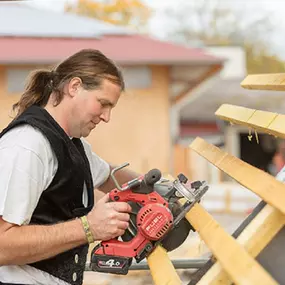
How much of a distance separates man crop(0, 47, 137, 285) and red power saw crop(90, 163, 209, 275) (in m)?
0.07

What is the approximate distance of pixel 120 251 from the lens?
2.51 metres

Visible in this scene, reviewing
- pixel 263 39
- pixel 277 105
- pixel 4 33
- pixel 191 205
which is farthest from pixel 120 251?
pixel 263 39

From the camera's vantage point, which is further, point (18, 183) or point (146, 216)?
point (146, 216)

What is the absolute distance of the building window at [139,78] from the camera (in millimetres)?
11727

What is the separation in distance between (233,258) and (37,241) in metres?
0.79

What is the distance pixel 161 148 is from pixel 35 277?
9688mm

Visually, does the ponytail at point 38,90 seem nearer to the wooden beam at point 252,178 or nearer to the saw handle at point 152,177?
the saw handle at point 152,177

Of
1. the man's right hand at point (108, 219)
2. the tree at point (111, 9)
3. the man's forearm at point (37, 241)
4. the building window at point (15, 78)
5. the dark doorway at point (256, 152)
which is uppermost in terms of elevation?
the man's right hand at point (108, 219)

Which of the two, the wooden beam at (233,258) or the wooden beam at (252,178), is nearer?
the wooden beam at (233,258)

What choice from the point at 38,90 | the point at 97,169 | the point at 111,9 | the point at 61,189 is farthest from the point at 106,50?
the point at 111,9

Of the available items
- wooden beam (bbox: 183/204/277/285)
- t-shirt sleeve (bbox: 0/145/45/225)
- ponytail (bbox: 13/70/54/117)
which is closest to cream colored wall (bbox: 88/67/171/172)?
ponytail (bbox: 13/70/54/117)

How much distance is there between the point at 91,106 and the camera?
252 cm

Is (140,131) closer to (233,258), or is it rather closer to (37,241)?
(37,241)

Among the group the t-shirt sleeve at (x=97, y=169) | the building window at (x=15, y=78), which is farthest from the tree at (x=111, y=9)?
the t-shirt sleeve at (x=97, y=169)
